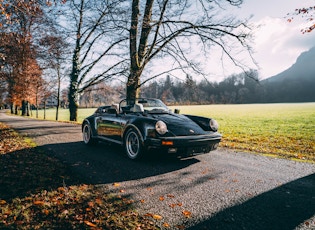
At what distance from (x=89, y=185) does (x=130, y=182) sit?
641 millimetres

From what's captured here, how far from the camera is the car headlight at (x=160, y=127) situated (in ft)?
15.2

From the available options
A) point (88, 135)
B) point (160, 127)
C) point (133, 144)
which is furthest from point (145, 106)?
point (88, 135)

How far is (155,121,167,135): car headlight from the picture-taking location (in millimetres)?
4629

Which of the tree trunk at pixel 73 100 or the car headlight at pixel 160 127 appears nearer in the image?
the car headlight at pixel 160 127

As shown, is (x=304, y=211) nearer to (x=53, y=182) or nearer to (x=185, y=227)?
(x=185, y=227)

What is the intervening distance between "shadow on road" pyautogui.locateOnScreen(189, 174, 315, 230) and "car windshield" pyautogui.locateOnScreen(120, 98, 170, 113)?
3237mm

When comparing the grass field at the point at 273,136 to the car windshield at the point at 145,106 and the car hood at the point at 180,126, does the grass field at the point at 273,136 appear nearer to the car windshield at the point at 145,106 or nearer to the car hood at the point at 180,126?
the car hood at the point at 180,126

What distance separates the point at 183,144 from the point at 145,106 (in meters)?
1.88

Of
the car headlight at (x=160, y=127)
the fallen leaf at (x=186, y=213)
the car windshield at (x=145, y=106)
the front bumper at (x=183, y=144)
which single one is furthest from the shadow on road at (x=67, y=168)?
the fallen leaf at (x=186, y=213)

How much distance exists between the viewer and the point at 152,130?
4.71 metres

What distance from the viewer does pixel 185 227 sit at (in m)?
2.43

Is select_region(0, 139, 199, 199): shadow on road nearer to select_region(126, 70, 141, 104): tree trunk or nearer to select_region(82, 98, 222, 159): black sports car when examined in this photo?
select_region(82, 98, 222, 159): black sports car

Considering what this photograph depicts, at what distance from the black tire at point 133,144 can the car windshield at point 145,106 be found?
72 centimetres

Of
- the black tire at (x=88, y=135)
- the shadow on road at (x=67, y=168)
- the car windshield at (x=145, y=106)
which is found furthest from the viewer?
the black tire at (x=88, y=135)
